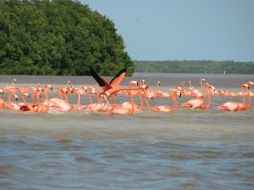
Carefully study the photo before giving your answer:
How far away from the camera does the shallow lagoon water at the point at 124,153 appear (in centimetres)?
846

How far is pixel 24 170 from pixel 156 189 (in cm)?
175

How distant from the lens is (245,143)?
40.4 ft

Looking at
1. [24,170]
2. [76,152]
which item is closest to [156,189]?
[24,170]

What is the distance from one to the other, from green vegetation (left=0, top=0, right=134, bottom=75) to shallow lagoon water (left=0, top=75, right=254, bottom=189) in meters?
46.9

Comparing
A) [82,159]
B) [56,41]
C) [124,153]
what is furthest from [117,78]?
[56,41]

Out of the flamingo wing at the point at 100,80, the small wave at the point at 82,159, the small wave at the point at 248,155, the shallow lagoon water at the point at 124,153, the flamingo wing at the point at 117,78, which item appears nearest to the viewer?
the shallow lagoon water at the point at 124,153

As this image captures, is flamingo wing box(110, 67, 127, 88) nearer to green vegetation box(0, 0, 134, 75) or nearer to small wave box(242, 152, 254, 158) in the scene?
small wave box(242, 152, 254, 158)

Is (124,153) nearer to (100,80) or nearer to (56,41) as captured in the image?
(100,80)

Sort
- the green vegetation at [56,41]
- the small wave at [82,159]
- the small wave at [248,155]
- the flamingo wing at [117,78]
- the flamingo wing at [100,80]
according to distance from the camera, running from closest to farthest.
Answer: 1. the small wave at [82,159]
2. the small wave at [248,155]
3. the flamingo wing at [100,80]
4. the flamingo wing at [117,78]
5. the green vegetation at [56,41]

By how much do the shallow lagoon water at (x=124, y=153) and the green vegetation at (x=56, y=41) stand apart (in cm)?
4694

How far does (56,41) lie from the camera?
65.8 m

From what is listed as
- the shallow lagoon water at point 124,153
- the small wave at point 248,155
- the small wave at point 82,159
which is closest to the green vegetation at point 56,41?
the shallow lagoon water at point 124,153

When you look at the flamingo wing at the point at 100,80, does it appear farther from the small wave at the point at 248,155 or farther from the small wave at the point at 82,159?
the small wave at the point at 248,155

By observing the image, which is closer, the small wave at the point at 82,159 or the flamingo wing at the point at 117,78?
the small wave at the point at 82,159
